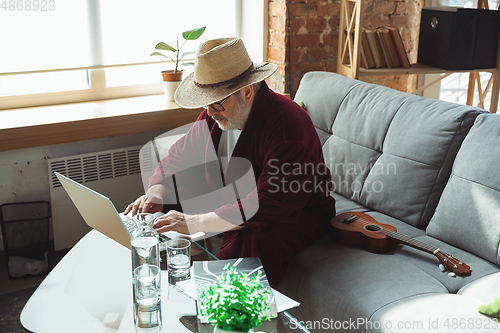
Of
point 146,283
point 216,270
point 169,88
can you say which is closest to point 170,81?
point 169,88

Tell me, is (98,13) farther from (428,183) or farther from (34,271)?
(428,183)

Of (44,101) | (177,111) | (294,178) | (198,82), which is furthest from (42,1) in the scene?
(294,178)

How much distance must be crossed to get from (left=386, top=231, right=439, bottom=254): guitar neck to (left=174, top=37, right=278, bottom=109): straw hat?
746mm

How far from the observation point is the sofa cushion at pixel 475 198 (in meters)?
1.63

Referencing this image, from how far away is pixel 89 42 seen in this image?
8.80 ft

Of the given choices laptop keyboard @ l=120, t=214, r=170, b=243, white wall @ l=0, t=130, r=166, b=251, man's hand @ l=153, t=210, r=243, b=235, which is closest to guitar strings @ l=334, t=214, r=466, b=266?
man's hand @ l=153, t=210, r=243, b=235

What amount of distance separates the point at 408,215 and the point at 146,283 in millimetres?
1159

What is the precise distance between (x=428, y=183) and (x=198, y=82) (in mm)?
972

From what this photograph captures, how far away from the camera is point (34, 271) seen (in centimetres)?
241

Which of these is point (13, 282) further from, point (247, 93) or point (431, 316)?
point (431, 316)

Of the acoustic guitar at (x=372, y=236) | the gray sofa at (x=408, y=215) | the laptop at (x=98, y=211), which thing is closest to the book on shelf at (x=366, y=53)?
the gray sofa at (x=408, y=215)

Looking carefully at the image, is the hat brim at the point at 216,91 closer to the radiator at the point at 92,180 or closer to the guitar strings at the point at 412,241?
the guitar strings at the point at 412,241

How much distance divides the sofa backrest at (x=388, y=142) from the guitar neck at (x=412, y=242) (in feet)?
0.66

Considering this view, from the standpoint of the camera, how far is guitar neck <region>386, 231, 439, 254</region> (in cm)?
167
